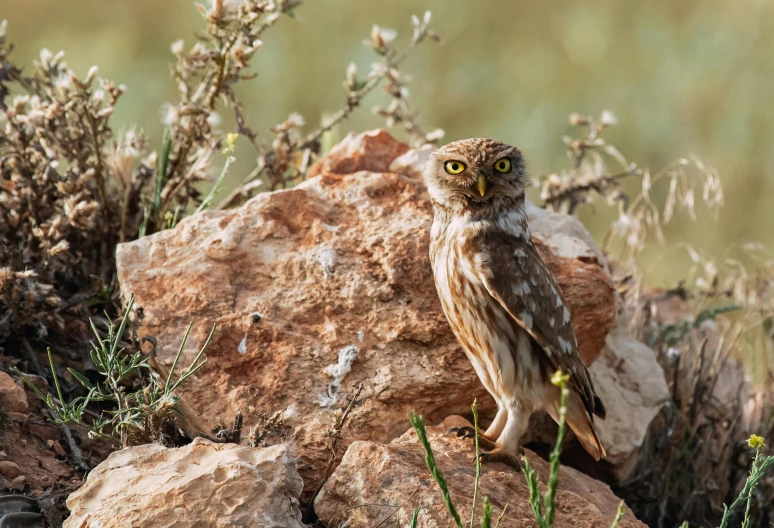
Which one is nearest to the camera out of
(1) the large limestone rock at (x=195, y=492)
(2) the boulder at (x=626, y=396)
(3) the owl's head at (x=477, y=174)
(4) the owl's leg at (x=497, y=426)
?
(1) the large limestone rock at (x=195, y=492)

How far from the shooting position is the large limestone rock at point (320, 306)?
3363mm

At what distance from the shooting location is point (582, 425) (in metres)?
3.58

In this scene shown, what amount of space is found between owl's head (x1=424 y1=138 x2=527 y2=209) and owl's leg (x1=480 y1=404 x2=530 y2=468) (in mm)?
793

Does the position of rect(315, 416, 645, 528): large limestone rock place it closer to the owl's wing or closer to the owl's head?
the owl's wing

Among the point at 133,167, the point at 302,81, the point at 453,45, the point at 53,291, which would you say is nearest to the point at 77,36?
the point at 302,81

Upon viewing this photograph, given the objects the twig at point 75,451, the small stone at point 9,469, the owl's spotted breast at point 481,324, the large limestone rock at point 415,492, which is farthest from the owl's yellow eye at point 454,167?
the small stone at point 9,469

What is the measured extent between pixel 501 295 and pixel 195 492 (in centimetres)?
137

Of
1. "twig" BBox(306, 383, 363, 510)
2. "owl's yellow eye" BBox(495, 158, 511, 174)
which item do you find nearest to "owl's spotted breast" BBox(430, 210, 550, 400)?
"owl's yellow eye" BBox(495, 158, 511, 174)

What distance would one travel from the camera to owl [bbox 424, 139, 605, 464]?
11.2 feet

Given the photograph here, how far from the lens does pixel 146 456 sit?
2.81 m

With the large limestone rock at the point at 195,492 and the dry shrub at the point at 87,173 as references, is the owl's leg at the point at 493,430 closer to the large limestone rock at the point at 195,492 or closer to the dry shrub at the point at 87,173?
the large limestone rock at the point at 195,492

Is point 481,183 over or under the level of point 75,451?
over

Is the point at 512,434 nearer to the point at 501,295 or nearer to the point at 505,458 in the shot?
the point at 505,458

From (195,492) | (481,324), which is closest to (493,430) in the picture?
(481,324)
